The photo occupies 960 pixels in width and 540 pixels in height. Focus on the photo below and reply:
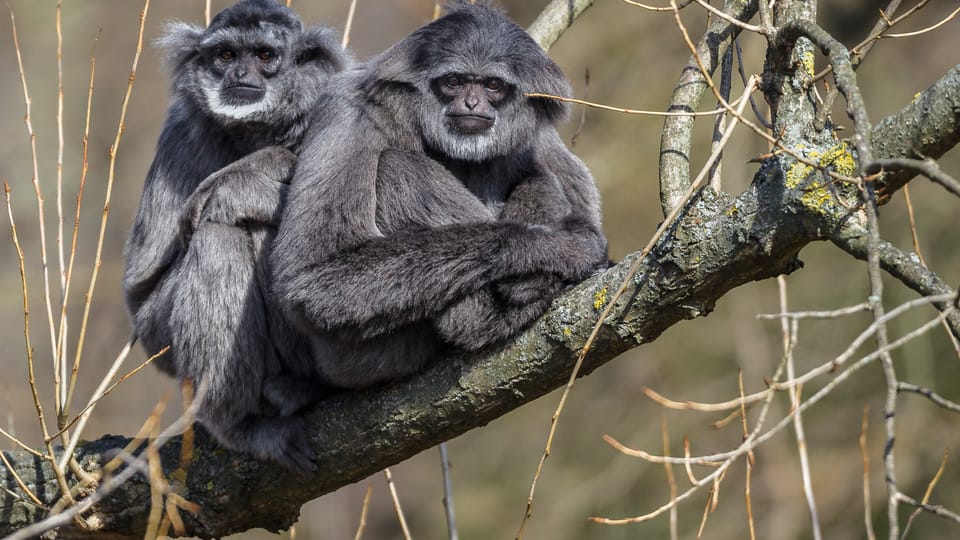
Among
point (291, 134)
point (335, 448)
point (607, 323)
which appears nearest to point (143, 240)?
point (291, 134)

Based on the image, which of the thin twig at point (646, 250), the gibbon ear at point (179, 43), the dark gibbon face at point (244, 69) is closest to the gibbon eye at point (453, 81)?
the dark gibbon face at point (244, 69)

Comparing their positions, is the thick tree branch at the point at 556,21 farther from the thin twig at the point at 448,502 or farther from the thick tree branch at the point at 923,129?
the thick tree branch at the point at 923,129

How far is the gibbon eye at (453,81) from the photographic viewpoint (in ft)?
19.2

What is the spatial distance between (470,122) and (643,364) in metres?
7.66

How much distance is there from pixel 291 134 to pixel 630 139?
743 cm

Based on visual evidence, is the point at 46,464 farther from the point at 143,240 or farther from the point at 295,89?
the point at 295,89

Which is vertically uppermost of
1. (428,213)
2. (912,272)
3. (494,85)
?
(494,85)

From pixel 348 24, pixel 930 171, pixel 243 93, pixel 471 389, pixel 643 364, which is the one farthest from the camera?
pixel 643 364

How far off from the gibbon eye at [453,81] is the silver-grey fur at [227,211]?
1185 millimetres

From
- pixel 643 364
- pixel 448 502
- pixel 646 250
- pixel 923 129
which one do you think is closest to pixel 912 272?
pixel 923 129

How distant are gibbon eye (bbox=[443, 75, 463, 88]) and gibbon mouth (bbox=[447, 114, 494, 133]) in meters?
0.21

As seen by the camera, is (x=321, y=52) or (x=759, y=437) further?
(x=321, y=52)

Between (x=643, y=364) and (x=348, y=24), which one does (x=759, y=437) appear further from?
(x=643, y=364)

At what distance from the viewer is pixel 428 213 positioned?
17.9 ft
